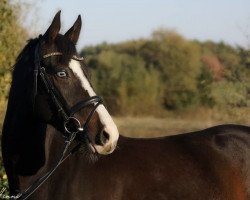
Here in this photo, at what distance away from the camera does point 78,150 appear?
14.8 feet

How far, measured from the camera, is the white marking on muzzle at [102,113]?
4031 mm

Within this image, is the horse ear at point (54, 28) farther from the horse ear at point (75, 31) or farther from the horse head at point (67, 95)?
the horse ear at point (75, 31)

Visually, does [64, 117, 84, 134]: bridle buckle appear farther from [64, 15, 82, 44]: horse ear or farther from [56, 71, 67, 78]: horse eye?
[64, 15, 82, 44]: horse ear

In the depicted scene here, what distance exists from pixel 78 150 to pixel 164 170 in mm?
768

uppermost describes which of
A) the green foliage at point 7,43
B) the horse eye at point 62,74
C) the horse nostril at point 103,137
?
the horse eye at point 62,74

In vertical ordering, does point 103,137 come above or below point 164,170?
above

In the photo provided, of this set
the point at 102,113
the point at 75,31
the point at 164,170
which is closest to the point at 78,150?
the point at 102,113

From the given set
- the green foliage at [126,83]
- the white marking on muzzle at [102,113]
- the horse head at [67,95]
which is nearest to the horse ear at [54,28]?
the horse head at [67,95]

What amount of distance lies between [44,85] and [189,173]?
1.46 metres

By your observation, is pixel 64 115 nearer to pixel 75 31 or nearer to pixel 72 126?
pixel 72 126

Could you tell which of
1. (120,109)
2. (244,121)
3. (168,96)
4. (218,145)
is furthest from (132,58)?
(218,145)

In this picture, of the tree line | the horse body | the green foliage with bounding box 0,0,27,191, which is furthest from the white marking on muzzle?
the tree line

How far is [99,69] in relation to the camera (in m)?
43.2

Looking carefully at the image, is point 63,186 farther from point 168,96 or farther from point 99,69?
point 99,69
